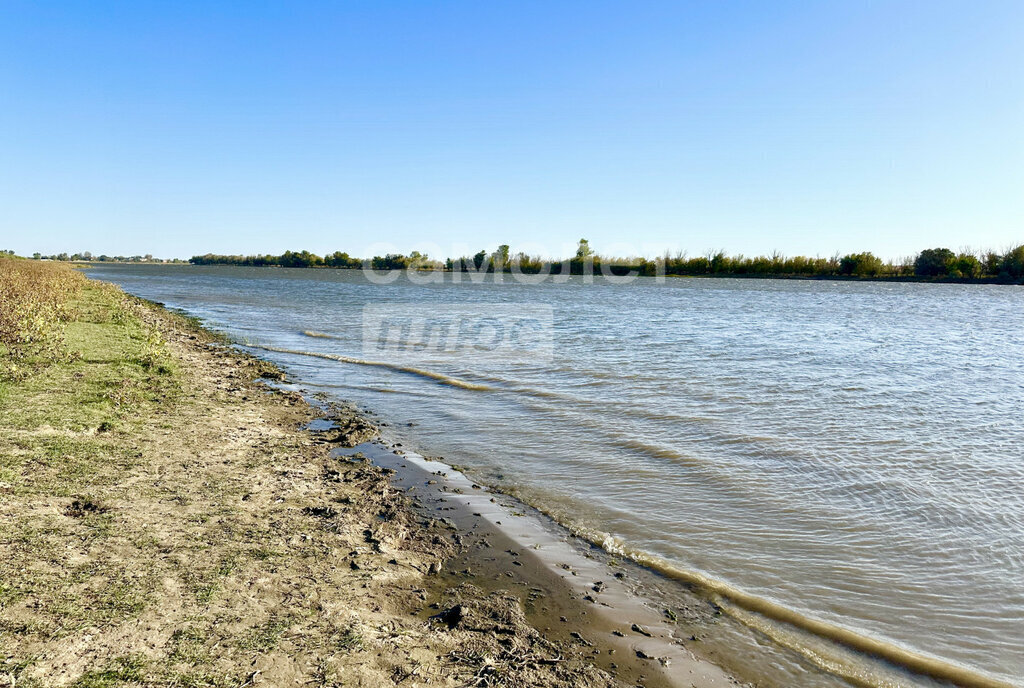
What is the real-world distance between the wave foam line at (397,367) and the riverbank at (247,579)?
665 centimetres

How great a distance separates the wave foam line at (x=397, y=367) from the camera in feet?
48.8

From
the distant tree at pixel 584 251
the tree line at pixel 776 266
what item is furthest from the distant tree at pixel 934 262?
the distant tree at pixel 584 251

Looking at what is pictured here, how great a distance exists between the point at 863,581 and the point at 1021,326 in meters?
38.6

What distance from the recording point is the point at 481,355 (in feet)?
65.5

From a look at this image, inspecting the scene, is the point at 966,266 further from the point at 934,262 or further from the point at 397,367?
the point at 397,367

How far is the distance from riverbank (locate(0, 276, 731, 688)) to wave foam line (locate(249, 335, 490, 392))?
6.65m

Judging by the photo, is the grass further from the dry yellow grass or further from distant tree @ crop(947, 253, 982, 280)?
distant tree @ crop(947, 253, 982, 280)

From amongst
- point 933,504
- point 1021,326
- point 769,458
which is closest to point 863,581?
point 933,504

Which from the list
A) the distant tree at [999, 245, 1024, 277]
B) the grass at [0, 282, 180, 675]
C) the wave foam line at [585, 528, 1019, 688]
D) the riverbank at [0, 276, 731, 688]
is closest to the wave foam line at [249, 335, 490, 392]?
the grass at [0, 282, 180, 675]

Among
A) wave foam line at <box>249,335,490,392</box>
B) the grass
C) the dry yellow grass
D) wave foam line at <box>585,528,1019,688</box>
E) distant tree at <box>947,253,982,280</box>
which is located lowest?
wave foam line at <box>585,528,1019,688</box>

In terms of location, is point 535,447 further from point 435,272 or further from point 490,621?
point 435,272

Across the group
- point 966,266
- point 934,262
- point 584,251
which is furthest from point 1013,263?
point 584,251

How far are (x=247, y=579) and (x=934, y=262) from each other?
12676 cm

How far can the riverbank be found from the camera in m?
3.56
